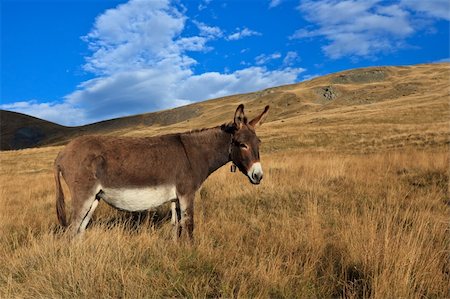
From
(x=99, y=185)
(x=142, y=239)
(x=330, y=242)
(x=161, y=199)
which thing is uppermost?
(x=99, y=185)

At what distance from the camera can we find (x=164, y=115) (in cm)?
14875

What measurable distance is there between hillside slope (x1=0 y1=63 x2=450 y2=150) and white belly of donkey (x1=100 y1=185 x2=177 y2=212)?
853 inches

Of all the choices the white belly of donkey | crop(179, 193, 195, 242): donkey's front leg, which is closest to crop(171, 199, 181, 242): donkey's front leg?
crop(179, 193, 195, 242): donkey's front leg

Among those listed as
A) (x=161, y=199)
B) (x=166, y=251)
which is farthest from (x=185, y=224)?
(x=166, y=251)

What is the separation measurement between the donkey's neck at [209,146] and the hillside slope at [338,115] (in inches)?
799

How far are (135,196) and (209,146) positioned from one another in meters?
1.73

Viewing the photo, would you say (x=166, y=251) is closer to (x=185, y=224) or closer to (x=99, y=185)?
(x=185, y=224)

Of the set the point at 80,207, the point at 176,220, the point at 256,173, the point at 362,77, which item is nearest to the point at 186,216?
the point at 176,220

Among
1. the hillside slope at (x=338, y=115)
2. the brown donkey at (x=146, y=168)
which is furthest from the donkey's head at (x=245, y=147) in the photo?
the hillside slope at (x=338, y=115)

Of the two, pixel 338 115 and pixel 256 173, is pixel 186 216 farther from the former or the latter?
pixel 338 115

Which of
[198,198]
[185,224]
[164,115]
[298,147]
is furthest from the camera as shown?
[164,115]

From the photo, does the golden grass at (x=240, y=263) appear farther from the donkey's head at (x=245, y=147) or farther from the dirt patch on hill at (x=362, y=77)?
the dirt patch on hill at (x=362, y=77)

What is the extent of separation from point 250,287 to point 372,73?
5162 inches

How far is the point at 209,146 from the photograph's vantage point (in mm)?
6852
